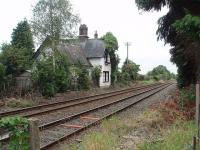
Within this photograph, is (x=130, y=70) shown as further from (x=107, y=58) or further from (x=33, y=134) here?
(x=33, y=134)

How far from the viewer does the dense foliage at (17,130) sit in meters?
6.64

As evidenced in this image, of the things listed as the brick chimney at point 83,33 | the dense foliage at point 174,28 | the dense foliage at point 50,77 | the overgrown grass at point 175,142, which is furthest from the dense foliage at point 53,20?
the overgrown grass at point 175,142

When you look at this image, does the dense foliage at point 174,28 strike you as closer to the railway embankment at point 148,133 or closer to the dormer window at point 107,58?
the railway embankment at point 148,133

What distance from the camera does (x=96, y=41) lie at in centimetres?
5491

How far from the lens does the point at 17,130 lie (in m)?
6.71

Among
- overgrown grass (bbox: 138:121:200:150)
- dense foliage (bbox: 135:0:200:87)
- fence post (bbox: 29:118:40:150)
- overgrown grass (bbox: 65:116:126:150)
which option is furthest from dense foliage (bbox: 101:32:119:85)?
fence post (bbox: 29:118:40:150)

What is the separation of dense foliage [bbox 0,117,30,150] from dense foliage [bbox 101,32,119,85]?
47.0 meters

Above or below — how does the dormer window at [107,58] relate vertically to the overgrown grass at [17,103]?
above

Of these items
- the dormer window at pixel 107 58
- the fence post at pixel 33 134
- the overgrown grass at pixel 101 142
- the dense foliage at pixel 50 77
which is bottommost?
the overgrown grass at pixel 101 142

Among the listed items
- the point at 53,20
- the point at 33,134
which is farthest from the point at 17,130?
the point at 53,20

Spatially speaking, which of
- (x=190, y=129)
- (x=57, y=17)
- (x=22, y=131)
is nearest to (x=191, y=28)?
(x=190, y=129)

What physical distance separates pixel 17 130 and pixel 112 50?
48.3 m

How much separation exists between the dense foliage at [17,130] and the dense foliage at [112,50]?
154 ft

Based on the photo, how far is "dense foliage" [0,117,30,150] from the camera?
21.8ft
